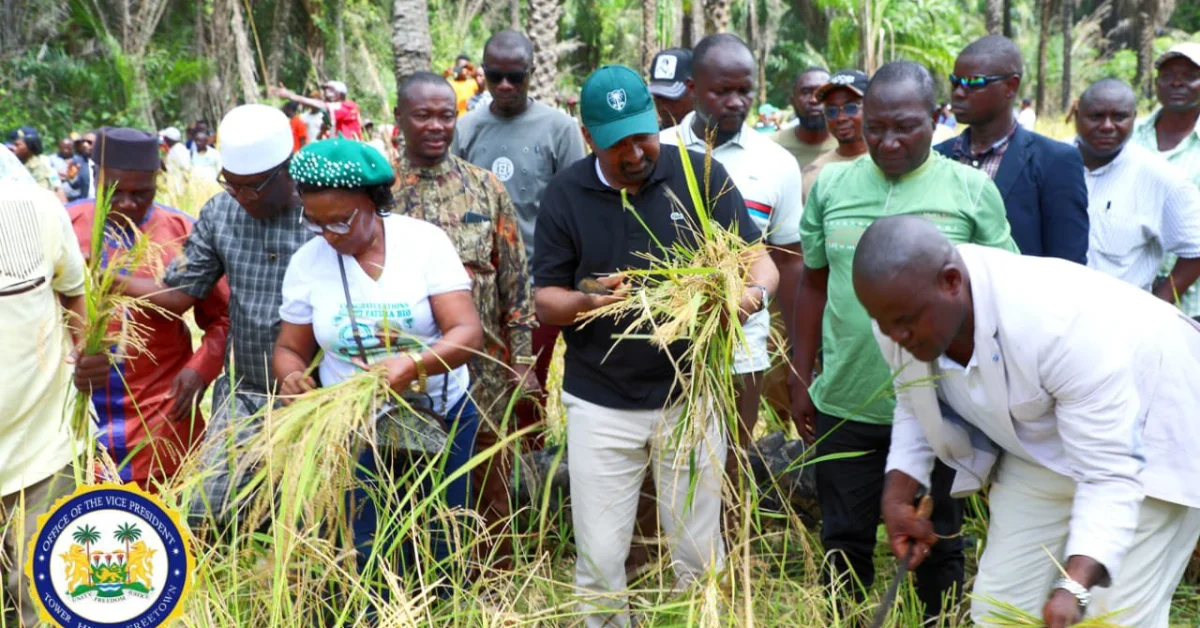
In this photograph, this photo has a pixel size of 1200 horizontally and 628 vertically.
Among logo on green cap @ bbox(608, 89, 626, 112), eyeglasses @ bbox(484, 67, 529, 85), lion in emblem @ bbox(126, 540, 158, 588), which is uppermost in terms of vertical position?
logo on green cap @ bbox(608, 89, 626, 112)

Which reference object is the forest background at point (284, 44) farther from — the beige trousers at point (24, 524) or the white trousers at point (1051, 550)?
the beige trousers at point (24, 524)

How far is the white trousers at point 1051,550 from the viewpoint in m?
2.75

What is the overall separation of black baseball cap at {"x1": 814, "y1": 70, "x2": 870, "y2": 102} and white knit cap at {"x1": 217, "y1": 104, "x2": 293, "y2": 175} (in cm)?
260

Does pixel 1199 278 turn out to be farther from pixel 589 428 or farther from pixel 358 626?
pixel 358 626

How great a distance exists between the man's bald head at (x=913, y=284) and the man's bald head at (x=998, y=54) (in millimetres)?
1725

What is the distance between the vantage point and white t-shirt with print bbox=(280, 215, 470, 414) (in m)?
3.44

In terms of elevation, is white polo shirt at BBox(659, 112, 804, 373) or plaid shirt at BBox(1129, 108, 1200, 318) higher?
white polo shirt at BBox(659, 112, 804, 373)

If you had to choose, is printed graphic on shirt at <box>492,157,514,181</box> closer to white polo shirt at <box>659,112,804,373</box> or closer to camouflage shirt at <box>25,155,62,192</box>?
white polo shirt at <box>659,112,804,373</box>

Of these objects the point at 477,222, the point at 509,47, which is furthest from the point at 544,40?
the point at 477,222

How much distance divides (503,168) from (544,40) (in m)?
10.9

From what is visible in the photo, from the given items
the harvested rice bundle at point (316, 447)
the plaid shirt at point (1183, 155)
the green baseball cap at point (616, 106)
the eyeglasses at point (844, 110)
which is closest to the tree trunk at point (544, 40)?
the eyeglasses at point (844, 110)

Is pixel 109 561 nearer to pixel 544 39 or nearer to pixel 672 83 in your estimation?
pixel 672 83

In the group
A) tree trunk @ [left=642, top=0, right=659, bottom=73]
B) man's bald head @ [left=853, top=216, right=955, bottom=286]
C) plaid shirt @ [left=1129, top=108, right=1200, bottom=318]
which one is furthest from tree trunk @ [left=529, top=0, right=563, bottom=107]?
man's bald head @ [left=853, top=216, right=955, bottom=286]

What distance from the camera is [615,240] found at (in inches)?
138
